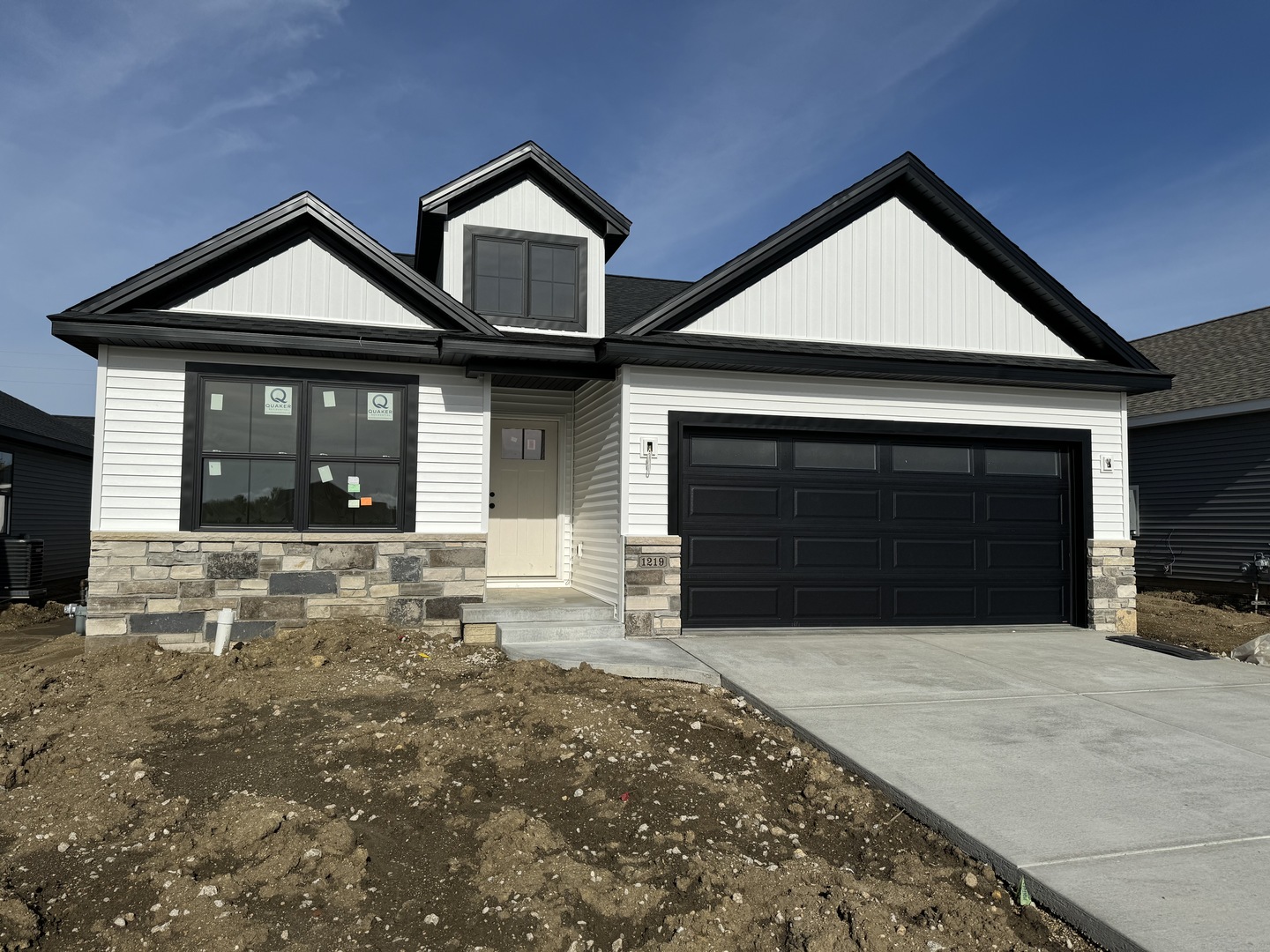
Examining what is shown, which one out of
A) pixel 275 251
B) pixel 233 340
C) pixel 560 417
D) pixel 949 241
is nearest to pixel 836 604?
pixel 560 417

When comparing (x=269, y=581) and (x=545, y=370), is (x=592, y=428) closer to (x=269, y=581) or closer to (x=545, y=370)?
(x=545, y=370)

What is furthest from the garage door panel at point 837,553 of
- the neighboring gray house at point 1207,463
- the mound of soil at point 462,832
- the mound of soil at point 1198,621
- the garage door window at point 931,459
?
the neighboring gray house at point 1207,463

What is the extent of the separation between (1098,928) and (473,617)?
21.1 ft

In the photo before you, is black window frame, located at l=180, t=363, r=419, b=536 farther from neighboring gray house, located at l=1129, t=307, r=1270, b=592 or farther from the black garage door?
neighboring gray house, located at l=1129, t=307, r=1270, b=592

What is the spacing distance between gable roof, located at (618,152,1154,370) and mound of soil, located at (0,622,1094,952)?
4.64 meters

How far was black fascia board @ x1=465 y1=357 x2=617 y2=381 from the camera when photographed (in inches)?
345

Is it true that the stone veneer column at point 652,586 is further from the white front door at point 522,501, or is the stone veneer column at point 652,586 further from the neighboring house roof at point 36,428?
the neighboring house roof at point 36,428

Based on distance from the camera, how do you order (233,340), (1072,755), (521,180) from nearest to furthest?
1. (1072,755)
2. (233,340)
3. (521,180)

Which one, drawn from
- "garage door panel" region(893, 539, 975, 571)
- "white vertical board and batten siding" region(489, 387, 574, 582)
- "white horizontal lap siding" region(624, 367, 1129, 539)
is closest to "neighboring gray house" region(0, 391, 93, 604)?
"white vertical board and batten siding" region(489, 387, 574, 582)

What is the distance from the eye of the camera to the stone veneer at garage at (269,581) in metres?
7.86

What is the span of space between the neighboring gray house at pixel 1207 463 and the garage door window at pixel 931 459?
6870 millimetres


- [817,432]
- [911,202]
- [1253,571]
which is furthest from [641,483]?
[1253,571]

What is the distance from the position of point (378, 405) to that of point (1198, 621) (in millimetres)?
11698

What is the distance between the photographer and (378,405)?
8586 mm
